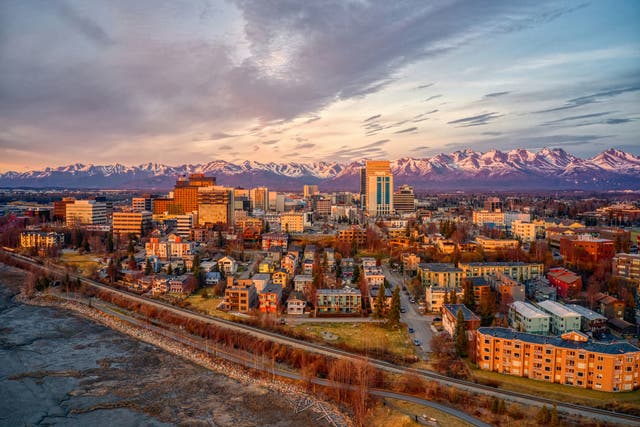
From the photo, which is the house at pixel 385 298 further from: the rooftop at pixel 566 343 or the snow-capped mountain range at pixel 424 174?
the snow-capped mountain range at pixel 424 174

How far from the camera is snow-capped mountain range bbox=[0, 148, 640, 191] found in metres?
120

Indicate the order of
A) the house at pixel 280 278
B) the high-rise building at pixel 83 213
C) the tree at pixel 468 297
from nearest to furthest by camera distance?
1. the tree at pixel 468 297
2. the house at pixel 280 278
3. the high-rise building at pixel 83 213

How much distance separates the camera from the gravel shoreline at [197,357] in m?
9.24

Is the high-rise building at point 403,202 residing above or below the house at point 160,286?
above

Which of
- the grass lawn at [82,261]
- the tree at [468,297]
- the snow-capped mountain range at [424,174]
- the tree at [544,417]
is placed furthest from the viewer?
the snow-capped mountain range at [424,174]

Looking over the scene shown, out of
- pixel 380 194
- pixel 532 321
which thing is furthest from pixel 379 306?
pixel 380 194

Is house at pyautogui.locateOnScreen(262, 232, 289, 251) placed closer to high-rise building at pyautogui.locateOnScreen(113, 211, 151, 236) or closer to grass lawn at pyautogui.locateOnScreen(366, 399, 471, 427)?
high-rise building at pyautogui.locateOnScreen(113, 211, 151, 236)

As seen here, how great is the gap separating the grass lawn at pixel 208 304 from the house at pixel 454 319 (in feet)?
21.5

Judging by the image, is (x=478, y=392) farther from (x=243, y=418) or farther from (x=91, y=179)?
(x=91, y=179)

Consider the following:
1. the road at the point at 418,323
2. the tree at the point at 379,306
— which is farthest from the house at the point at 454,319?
the tree at the point at 379,306

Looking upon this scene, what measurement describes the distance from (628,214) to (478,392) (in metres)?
34.3

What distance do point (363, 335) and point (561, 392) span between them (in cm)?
506

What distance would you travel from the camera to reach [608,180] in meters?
112

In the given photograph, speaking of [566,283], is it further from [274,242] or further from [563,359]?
[274,242]
